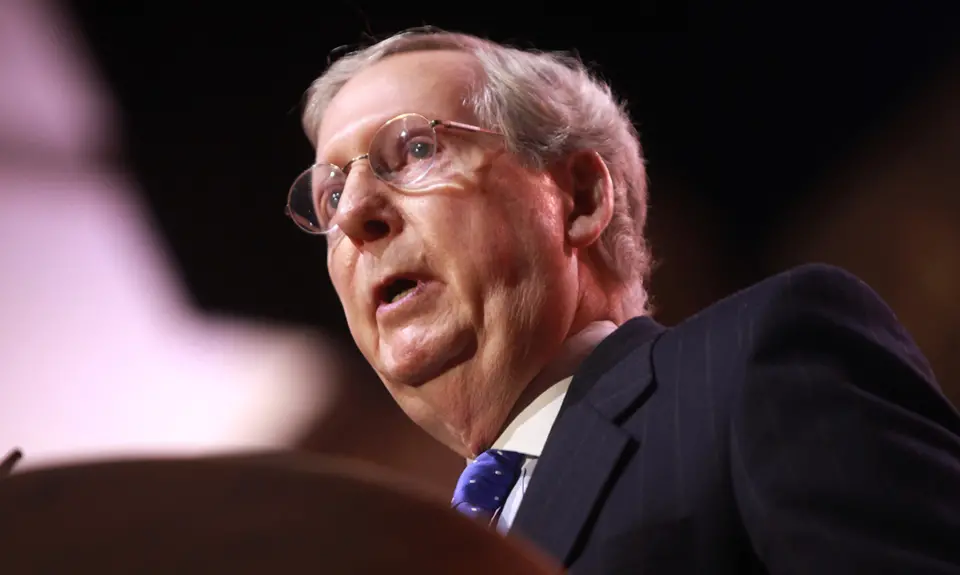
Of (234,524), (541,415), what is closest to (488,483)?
(541,415)

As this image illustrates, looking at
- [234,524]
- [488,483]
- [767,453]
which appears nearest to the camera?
[234,524]

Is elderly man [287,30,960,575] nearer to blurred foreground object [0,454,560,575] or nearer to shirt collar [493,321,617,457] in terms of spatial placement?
shirt collar [493,321,617,457]

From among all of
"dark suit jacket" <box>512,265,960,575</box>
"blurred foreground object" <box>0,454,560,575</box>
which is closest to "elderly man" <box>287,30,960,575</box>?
"dark suit jacket" <box>512,265,960,575</box>

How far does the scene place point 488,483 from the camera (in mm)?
966

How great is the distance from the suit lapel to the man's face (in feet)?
0.33

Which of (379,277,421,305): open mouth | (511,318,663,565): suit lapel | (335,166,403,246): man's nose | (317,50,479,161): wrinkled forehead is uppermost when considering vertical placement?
(317,50,479,161): wrinkled forehead

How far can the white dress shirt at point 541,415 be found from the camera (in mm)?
963

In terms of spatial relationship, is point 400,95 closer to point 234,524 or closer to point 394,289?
point 394,289

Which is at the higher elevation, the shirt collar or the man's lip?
the man's lip

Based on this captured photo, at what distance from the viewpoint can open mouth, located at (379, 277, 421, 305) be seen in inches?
42.3

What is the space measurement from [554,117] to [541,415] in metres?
0.41

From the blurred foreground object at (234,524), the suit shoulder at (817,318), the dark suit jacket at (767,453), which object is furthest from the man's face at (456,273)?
the blurred foreground object at (234,524)

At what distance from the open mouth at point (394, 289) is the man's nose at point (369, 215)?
0.19 ft

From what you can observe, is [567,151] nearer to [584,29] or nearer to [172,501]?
[584,29]
